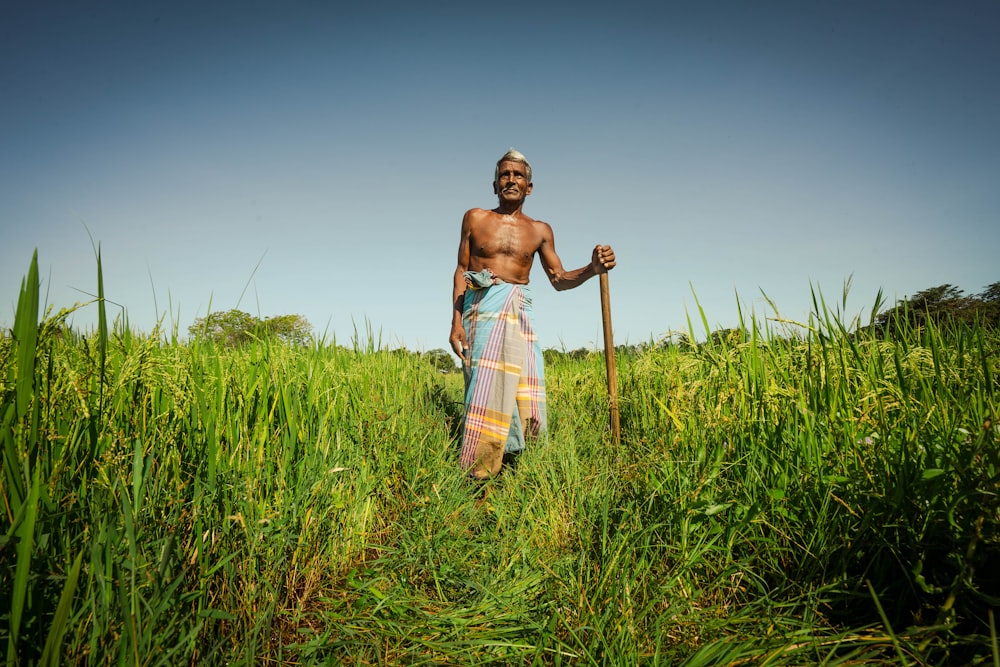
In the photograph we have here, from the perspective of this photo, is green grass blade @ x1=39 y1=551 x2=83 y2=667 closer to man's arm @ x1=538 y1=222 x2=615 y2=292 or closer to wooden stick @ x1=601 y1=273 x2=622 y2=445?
wooden stick @ x1=601 y1=273 x2=622 y2=445

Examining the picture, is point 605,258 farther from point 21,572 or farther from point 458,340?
point 21,572

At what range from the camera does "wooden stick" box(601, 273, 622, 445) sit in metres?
3.55

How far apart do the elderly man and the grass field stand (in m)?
1.06

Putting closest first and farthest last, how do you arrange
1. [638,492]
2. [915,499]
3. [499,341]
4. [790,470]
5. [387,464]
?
[915,499] → [790,470] → [638,492] → [387,464] → [499,341]

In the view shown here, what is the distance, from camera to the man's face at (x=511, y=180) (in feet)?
13.3

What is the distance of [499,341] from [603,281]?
996 mm

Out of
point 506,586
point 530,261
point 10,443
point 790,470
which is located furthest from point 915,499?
point 530,261

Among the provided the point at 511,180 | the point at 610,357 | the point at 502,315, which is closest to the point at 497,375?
the point at 502,315

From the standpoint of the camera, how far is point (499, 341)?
144 inches

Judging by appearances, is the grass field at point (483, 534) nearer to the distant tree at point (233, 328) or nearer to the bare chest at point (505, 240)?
the distant tree at point (233, 328)

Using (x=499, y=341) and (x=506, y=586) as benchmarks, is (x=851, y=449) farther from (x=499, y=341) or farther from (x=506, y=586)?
(x=499, y=341)

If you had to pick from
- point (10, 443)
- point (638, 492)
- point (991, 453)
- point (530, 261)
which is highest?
point (530, 261)

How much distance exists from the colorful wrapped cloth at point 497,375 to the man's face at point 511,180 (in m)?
0.72

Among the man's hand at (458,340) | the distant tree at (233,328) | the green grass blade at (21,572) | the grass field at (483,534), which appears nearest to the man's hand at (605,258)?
the man's hand at (458,340)
